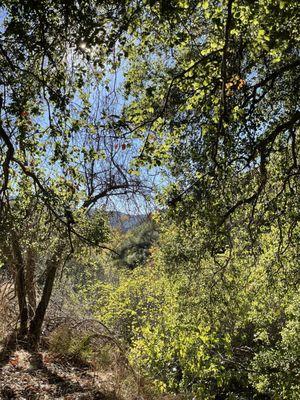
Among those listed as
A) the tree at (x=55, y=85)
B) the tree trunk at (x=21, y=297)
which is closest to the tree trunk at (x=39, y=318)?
the tree trunk at (x=21, y=297)

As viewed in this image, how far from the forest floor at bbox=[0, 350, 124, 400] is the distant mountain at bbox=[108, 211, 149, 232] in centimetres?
267

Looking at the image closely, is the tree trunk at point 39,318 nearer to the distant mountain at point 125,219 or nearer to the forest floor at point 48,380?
the forest floor at point 48,380

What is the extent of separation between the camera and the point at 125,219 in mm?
7000

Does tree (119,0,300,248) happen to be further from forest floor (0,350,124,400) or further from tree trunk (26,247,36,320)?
tree trunk (26,247,36,320)

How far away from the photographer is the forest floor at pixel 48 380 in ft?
21.1

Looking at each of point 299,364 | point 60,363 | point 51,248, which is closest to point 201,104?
point 51,248

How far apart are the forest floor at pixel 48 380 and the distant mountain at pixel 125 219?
105 inches

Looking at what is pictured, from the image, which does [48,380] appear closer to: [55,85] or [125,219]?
[125,219]

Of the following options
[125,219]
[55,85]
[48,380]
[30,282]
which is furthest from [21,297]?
[55,85]

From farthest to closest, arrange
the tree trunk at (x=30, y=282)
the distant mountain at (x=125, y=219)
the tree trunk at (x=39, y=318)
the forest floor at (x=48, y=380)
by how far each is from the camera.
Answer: the tree trunk at (x=39, y=318) → the tree trunk at (x=30, y=282) → the forest floor at (x=48, y=380) → the distant mountain at (x=125, y=219)

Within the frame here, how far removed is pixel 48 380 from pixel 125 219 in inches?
120

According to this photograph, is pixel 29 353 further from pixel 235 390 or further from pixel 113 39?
pixel 113 39

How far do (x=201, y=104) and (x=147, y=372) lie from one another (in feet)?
18.4

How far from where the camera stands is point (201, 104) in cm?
430
